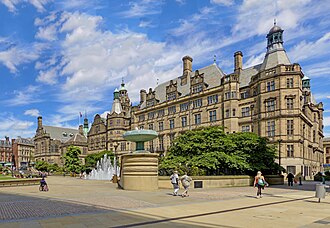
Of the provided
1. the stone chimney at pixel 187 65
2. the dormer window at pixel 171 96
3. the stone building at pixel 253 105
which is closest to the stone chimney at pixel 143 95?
the stone building at pixel 253 105

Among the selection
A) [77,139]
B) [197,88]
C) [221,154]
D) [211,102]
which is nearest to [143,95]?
[197,88]

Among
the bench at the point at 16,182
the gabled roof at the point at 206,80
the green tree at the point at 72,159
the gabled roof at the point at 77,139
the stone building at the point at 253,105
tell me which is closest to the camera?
the bench at the point at 16,182

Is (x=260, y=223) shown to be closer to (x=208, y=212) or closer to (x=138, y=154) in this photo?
(x=208, y=212)

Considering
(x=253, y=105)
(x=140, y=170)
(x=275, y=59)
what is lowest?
(x=140, y=170)

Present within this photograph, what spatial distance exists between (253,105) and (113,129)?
147ft

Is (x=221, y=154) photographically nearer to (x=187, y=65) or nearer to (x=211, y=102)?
(x=211, y=102)

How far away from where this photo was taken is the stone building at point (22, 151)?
144 m

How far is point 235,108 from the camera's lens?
2275 inches

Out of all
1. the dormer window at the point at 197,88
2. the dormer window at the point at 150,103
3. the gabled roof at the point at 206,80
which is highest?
the gabled roof at the point at 206,80

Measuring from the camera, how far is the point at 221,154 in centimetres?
3453

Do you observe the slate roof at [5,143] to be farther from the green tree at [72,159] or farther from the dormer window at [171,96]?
the dormer window at [171,96]

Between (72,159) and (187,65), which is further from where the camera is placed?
(72,159)

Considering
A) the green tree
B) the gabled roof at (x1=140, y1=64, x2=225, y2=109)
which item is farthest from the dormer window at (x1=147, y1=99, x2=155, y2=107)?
the green tree

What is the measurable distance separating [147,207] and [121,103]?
83.9 m
